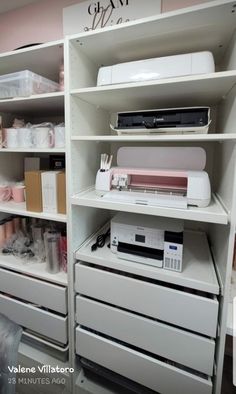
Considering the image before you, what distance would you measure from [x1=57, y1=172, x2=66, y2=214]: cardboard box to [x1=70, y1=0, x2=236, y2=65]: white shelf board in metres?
0.62

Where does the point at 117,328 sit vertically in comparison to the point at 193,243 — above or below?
below

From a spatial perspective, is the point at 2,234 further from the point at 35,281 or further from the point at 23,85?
the point at 23,85

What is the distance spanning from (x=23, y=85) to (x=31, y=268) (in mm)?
1023

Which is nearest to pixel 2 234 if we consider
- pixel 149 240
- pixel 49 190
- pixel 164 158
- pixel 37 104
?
pixel 49 190

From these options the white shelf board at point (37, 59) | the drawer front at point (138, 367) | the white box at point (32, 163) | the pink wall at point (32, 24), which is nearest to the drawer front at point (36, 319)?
the drawer front at point (138, 367)

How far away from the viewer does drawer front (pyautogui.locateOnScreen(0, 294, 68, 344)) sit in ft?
4.02

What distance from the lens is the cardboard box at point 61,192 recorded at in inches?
45.3

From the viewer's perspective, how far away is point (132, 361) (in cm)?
107

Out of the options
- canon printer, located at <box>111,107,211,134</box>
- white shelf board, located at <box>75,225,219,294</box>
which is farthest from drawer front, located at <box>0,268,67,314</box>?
canon printer, located at <box>111,107,211,134</box>

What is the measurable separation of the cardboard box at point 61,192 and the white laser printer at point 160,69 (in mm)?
491

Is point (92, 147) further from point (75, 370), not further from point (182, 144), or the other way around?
point (75, 370)

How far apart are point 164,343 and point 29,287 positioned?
80 centimetres

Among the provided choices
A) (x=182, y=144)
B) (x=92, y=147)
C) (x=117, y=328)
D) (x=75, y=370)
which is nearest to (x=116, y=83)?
(x=92, y=147)

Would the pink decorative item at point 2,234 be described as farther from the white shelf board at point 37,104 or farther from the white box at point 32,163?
the white shelf board at point 37,104
